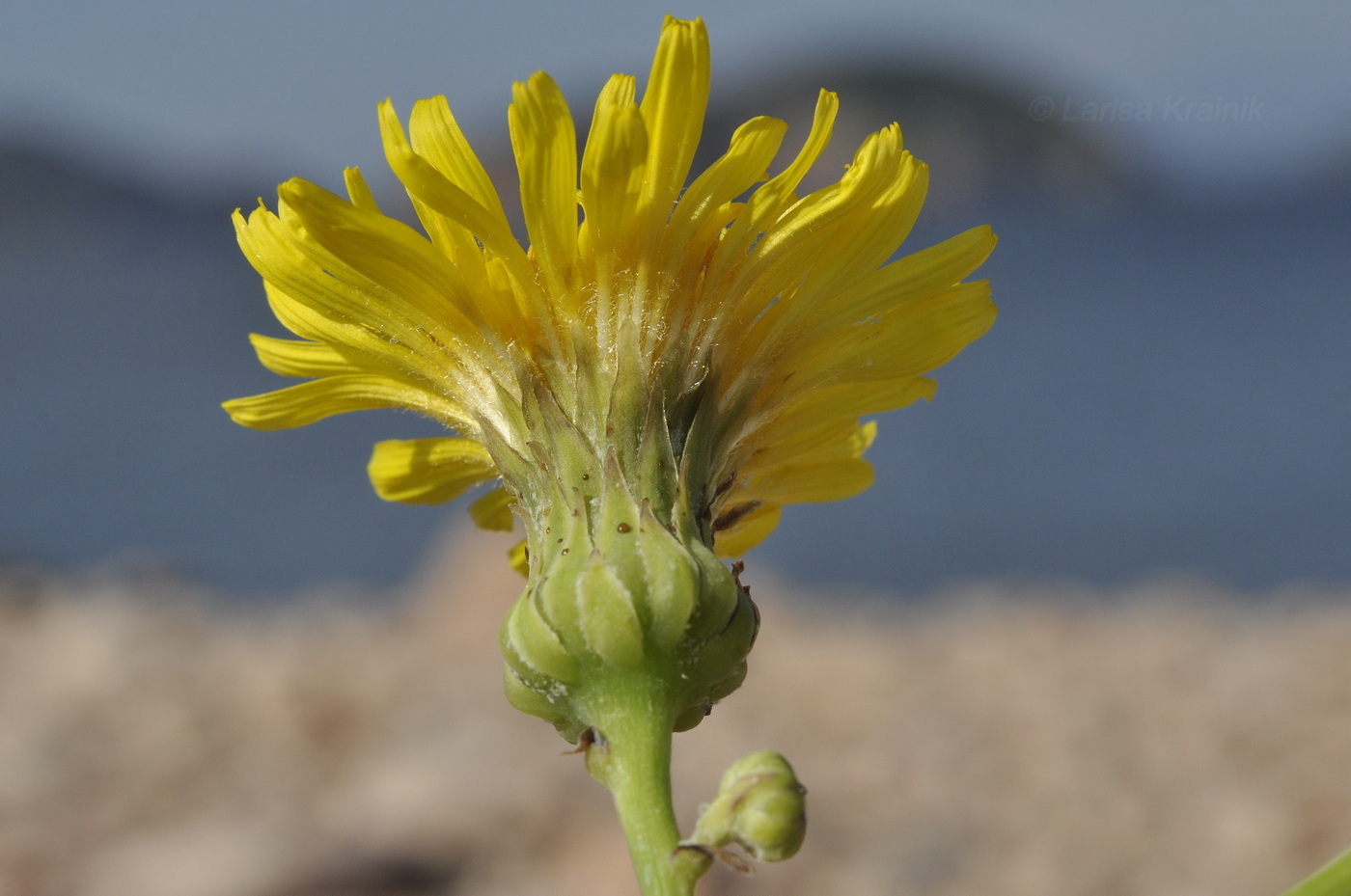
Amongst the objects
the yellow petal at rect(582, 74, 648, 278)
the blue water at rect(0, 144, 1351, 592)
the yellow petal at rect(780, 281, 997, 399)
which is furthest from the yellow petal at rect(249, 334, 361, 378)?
the blue water at rect(0, 144, 1351, 592)

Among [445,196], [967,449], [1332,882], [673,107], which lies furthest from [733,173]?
[967,449]

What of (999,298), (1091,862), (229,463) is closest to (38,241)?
(229,463)

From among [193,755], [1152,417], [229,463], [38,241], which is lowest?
[193,755]

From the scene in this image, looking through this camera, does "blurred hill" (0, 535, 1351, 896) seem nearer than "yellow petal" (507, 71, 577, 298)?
No

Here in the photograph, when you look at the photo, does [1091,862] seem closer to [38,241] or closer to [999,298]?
[999,298]

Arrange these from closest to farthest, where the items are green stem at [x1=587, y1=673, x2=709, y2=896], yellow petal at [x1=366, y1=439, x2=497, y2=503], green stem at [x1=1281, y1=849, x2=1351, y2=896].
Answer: green stem at [x1=1281, y1=849, x2=1351, y2=896], green stem at [x1=587, y1=673, x2=709, y2=896], yellow petal at [x1=366, y1=439, x2=497, y2=503]

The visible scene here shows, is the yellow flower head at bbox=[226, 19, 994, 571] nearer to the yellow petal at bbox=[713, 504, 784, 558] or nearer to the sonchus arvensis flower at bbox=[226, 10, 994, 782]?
the sonchus arvensis flower at bbox=[226, 10, 994, 782]
